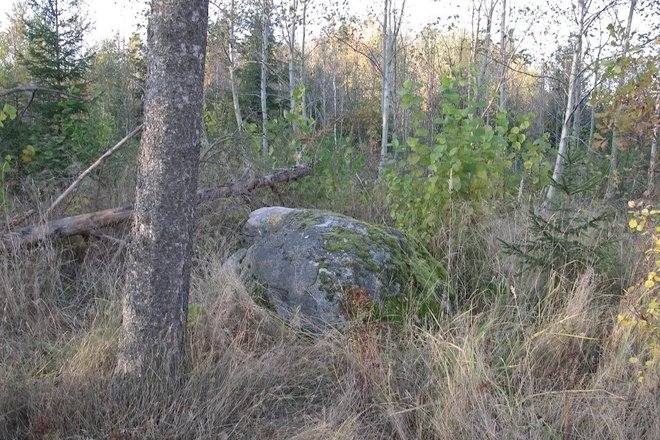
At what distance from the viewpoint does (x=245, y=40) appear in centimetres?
1692

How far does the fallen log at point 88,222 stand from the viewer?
4.35 meters

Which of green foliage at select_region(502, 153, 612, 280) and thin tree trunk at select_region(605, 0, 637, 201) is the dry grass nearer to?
green foliage at select_region(502, 153, 612, 280)

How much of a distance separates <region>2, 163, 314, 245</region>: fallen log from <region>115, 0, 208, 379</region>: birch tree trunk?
204cm

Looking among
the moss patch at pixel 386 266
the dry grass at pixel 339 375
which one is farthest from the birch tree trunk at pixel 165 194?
the moss patch at pixel 386 266

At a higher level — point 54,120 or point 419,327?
point 54,120

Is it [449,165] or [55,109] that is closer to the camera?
[449,165]

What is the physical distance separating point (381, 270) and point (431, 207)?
128 centimetres

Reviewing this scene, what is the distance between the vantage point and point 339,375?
2.96 meters

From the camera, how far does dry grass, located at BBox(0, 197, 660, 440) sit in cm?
246

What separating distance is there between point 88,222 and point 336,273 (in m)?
2.46

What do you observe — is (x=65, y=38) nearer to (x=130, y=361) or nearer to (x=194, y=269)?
(x=194, y=269)

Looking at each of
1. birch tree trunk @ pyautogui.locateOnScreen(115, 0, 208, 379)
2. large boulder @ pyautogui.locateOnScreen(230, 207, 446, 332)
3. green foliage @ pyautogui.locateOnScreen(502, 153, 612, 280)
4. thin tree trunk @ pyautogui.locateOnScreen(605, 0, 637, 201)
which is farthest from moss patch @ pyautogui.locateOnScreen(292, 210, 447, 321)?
thin tree trunk @ pyautogui.locateOnScreen(605, 0, 637, 201)

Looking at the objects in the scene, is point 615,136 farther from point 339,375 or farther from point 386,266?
point 339,375

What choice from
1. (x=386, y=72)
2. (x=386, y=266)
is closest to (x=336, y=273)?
(x=386, y=266)
